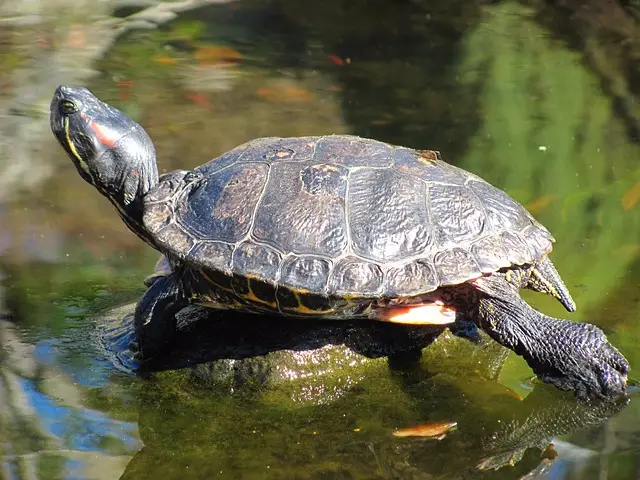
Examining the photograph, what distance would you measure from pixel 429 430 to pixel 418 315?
642mm

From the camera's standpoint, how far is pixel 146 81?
10.4m

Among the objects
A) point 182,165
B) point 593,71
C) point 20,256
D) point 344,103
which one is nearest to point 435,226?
point 20,256

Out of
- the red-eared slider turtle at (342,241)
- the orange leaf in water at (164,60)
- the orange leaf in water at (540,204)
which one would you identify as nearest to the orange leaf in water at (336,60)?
the orange leaf in water at (164,60)

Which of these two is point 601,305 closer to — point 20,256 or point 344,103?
point 20,256

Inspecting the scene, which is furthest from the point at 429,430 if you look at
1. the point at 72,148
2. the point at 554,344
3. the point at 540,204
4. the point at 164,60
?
the point at 164,60

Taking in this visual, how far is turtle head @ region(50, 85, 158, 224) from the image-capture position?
466 cm

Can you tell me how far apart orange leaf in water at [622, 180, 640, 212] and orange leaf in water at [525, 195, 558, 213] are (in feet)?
2.00

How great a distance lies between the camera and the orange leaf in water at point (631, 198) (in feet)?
23.2

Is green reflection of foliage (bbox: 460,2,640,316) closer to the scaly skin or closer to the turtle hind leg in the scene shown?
the turtle hind leg

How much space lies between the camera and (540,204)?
7.10 metres

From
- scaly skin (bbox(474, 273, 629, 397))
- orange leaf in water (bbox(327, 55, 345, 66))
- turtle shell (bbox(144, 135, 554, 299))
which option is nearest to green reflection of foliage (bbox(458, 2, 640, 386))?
scaly skin (bbox(474, 273, 629, 397))

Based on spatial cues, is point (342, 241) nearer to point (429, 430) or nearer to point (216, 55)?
point (429, 430)

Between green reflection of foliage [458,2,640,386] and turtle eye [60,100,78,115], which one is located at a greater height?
turtle eye [60,100,78,115]

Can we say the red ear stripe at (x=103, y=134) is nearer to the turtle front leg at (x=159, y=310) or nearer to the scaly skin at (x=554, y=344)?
the turtle front leg at (x=159, y=310)
